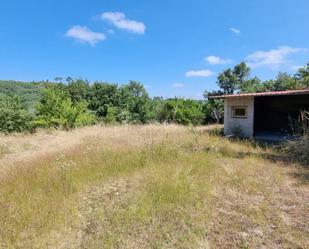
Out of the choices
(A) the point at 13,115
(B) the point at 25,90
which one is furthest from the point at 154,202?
(B) the point at 25,90

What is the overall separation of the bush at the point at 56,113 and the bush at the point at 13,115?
0.65 m

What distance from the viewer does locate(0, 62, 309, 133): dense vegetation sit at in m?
13.8

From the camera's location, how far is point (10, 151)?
8352 mm

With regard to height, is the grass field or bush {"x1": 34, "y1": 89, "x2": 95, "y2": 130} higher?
bush {"x1": 34, "y1": 89, "x2": 95, "y2": 130}

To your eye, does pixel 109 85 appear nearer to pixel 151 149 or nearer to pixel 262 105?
pixel 262 105

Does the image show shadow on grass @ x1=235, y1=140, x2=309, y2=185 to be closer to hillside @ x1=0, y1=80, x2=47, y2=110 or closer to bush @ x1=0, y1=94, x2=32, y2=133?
bush @ x1=0, y1=94, x2=32, y2=133

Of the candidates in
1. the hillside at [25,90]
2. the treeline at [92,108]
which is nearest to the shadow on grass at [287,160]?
the treeline at [92,108]

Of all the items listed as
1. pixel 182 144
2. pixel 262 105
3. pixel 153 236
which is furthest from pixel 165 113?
pixel 153 236

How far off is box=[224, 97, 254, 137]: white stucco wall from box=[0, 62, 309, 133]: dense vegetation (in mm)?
6586

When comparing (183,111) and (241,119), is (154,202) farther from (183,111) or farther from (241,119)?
(183,111)

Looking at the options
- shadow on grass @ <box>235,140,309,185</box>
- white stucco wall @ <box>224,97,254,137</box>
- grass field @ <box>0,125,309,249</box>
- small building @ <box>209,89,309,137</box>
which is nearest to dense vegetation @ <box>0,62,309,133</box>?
small building @ <box>209,89,309,137</box>

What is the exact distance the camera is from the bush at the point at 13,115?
13212mm

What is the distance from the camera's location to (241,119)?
11.3 metres

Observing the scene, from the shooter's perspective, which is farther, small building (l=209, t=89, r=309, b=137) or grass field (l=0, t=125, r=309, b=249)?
small building (l=209, t=89, r=309, b=137)
